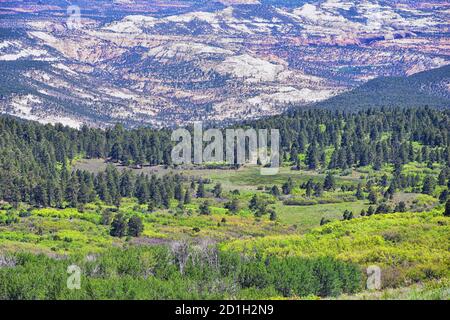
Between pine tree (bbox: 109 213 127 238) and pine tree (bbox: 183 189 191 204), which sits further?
pine tree (bbox: 183 189 191 204)

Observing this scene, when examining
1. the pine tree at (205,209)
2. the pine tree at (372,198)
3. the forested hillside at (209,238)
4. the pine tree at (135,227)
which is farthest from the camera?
the pine tree at (372,198)

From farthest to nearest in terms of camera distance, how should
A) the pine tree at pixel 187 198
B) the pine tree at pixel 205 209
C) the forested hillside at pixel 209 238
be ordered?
1. the pine tree at pixel 187 198
2. the pine tree at pixel 205 209
3. the forested hillside at pixel 209 238

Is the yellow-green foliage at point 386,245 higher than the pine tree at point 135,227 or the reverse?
higher

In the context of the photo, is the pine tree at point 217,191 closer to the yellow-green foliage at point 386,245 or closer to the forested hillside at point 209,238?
the forested hillside at point 209,238

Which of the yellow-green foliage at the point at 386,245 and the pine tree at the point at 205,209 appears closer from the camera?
the yellow-green foliage at the point at 386,245

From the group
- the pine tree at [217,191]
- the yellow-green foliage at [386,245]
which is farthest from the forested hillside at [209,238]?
the pine tree at [217,191]

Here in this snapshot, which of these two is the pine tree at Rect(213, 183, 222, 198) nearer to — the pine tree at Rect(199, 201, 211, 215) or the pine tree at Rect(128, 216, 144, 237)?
the pine tree at Rect(199, 201, 211, 215)

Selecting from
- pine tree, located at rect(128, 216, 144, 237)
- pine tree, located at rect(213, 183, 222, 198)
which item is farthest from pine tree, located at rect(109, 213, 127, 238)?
pine tree, located at rect(213, 183, 222, 198)

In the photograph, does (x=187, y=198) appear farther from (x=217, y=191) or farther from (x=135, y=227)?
(x=135, y=227)
